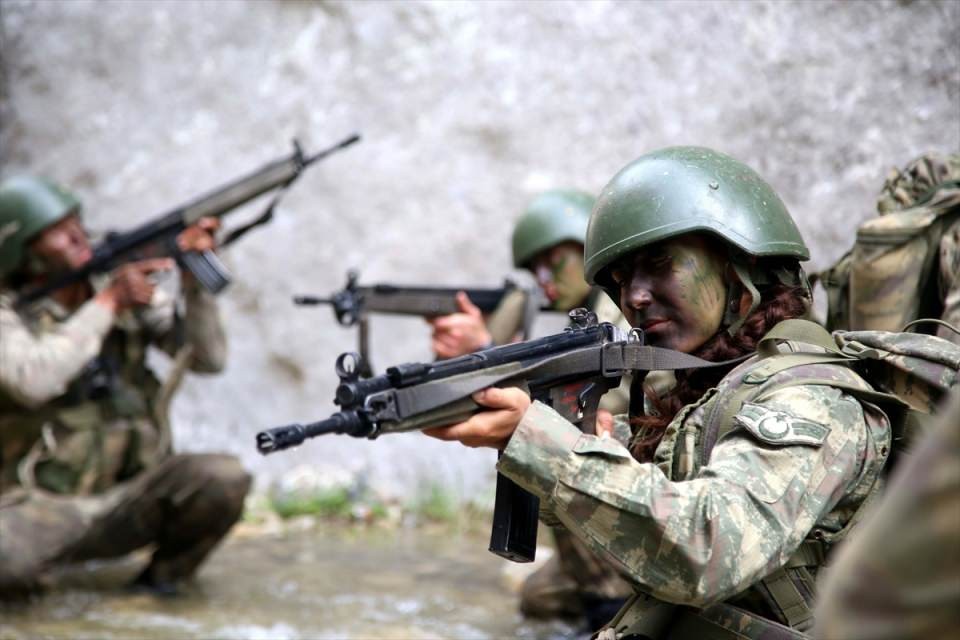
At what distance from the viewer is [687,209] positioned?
8.14 ft

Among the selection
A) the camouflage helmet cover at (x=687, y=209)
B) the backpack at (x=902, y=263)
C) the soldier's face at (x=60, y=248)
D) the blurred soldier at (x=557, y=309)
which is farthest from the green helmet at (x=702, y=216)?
the soldier's face at (x=60, y=248)

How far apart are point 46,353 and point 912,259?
12.5 feet

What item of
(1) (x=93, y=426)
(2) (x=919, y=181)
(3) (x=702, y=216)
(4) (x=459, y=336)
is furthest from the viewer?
(1) (x=93, y=426)

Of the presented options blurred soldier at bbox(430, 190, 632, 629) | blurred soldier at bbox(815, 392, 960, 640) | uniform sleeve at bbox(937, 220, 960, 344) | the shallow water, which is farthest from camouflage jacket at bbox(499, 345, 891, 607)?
the shallow water

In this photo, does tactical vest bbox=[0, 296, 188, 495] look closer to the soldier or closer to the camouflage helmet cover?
the soldier

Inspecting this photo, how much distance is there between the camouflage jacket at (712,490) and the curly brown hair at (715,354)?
40 centimetres

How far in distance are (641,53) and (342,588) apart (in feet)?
10.7

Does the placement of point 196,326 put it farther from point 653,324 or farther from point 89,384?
point 653,324

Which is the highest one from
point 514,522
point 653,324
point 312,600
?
point 653,324

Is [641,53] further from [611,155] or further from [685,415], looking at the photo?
[685,415]

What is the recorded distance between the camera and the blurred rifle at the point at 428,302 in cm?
550

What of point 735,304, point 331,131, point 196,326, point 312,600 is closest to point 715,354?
point 735,304

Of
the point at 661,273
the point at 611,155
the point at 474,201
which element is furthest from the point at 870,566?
the point at 474,201

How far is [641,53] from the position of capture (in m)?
6.25
